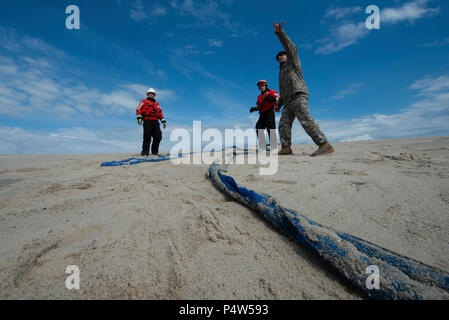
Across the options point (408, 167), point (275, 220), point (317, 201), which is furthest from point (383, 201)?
point (408, 167)

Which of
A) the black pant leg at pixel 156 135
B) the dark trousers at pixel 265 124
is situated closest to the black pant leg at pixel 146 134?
the black pant leg at pixel 156 135

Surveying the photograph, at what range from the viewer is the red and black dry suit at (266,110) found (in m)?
5.26

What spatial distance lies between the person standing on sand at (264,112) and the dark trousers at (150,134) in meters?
3.06

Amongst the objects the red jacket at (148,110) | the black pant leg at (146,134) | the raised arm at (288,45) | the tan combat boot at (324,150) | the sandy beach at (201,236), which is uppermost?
the raised arm at (288,45)

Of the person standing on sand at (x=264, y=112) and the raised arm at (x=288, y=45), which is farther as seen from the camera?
the person standing on sand at (x=264, y=112)

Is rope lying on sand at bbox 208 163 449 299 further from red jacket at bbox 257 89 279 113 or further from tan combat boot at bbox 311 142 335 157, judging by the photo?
red jacket at bbox 257 89 279 113

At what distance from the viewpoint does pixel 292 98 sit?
4.11m

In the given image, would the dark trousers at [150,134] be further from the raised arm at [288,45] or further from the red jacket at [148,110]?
the raised arm at [288,45]

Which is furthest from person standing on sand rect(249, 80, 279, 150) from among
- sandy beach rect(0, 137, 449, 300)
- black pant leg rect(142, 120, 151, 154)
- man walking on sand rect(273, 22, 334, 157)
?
sandy beach rect(0, 137, 449, 300)

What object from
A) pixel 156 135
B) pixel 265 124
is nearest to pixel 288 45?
pixel 265 124

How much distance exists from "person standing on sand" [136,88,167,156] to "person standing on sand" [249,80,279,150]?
3028 millimetres

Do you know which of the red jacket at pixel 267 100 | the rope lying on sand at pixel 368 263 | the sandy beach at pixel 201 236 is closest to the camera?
the rope lying on sand at pixel 368 263
